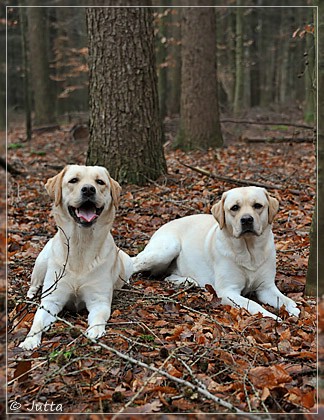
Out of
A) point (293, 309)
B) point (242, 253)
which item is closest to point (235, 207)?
point (242, 253)

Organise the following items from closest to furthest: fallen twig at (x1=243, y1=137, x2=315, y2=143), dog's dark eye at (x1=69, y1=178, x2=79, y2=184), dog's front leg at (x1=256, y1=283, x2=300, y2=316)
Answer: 1. dog's dark eye at (x1=69, y1=178, x2=79, y2=184)
2. dog's front leg at (x1=256, y1=283, x2=300, y2=316)
3. fallen twig at (x1=243, y1=137, x2=315, y2=143)

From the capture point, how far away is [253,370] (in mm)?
3014

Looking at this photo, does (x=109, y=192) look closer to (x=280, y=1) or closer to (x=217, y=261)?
(x=217, y=261)

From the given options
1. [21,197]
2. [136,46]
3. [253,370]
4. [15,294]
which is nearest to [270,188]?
[136,46]

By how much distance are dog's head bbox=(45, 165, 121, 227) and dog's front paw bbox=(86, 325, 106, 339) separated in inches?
33.2

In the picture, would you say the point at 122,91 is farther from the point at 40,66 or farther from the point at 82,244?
the point at 40,66

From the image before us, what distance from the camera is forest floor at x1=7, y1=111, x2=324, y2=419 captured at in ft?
8.80

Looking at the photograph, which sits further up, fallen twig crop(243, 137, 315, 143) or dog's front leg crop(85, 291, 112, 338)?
fallen twig crop(243, 137, 315, 143)

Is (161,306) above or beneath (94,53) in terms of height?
beneath

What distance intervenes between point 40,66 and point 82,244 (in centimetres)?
1721

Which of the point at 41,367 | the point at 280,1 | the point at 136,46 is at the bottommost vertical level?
the point at 41,367

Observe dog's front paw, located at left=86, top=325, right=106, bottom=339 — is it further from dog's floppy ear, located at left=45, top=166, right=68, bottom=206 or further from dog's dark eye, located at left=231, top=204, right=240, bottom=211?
dog's dark eye, located at left=231, top=204, right=240, bottom=211

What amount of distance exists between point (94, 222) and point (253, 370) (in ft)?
6.13

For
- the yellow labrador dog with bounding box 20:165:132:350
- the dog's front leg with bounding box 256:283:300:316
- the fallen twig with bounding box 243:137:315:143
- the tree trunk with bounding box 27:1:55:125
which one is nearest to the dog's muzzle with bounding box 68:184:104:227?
the yellow labrador dog with bounding box 20:165:132:350
